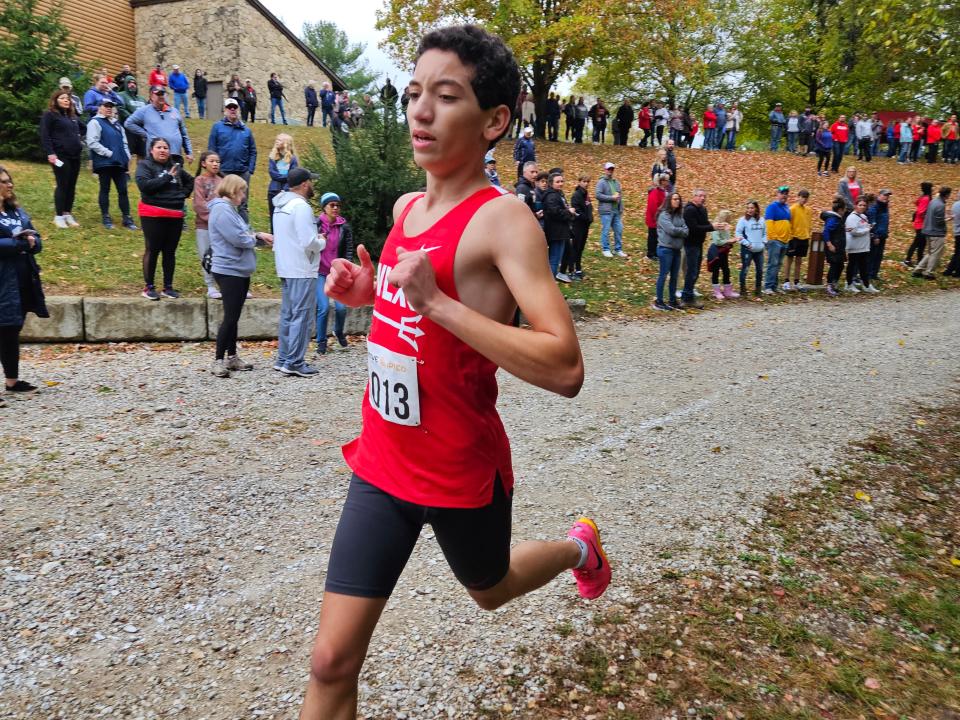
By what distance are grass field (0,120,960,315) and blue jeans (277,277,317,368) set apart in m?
2.57

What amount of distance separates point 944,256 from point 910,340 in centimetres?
971

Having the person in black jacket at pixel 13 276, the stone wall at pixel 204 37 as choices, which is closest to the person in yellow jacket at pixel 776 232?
the person in black jacket at pixel 13 276

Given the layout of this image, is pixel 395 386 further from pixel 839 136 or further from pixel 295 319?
pixel 839 136

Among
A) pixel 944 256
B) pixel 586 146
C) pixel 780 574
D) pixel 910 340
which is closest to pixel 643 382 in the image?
pixel 780 574

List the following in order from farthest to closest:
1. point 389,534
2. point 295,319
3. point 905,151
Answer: point 905,151, point 295,319, point 389,534

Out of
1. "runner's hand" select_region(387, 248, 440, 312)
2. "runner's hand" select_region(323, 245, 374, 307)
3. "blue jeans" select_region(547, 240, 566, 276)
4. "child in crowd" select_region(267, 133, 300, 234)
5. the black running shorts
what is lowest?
the black running shorts

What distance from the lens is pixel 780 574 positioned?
4.09m

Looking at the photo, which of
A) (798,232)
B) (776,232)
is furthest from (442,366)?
(798,232)

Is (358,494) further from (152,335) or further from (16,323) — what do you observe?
(152,335)

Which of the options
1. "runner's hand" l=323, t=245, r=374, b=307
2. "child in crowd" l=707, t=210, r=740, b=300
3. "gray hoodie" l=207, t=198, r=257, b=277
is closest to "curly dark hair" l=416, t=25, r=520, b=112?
"runner's hand" l=323, t=245, r=374, b=307

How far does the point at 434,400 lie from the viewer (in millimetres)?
2129

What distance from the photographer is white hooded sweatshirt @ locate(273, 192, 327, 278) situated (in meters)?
7.70

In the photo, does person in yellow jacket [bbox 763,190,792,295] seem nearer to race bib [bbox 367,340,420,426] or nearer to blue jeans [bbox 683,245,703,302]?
blue jeans [bbox 683,245,703,302]

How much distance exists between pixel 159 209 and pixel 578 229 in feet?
23.1
